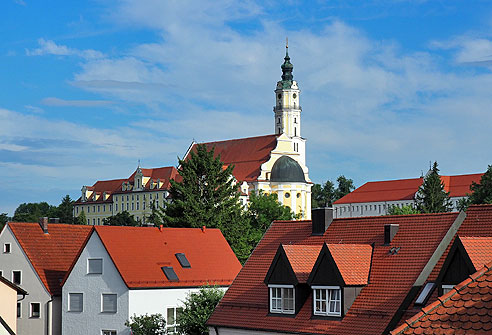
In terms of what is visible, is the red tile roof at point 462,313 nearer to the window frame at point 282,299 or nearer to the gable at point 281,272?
the gable at point 281,272

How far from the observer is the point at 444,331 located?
8.29 meters

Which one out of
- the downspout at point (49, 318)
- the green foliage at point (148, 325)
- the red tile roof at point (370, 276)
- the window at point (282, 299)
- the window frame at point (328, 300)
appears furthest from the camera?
the downspout at point (49, 318)

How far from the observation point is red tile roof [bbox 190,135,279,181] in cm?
16823

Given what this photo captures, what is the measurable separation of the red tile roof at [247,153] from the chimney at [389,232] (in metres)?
139

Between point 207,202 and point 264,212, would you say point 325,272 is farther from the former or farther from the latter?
point 264,212

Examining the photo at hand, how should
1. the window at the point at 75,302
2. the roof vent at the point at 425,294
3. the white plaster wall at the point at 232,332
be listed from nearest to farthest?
1. the roof vent at the point at 425,294
2. the white plaster wall at the point at 232,332
3. the window at the point at 75,302

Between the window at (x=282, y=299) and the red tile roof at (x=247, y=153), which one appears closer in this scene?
the window at (x=282, y=299)

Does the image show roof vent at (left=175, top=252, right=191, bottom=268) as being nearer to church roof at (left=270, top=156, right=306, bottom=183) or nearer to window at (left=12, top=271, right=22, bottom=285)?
window at (left=12, top=271, right=22, bottom=285)

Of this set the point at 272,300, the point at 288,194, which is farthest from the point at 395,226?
the point at 288,194

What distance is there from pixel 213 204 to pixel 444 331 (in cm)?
5949

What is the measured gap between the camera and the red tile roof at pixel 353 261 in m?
24.3

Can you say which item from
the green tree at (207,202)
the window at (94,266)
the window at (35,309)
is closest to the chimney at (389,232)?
the window at (94,266)

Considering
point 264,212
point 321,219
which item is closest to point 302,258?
point 321,219

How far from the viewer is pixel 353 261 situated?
2503 centimetres
